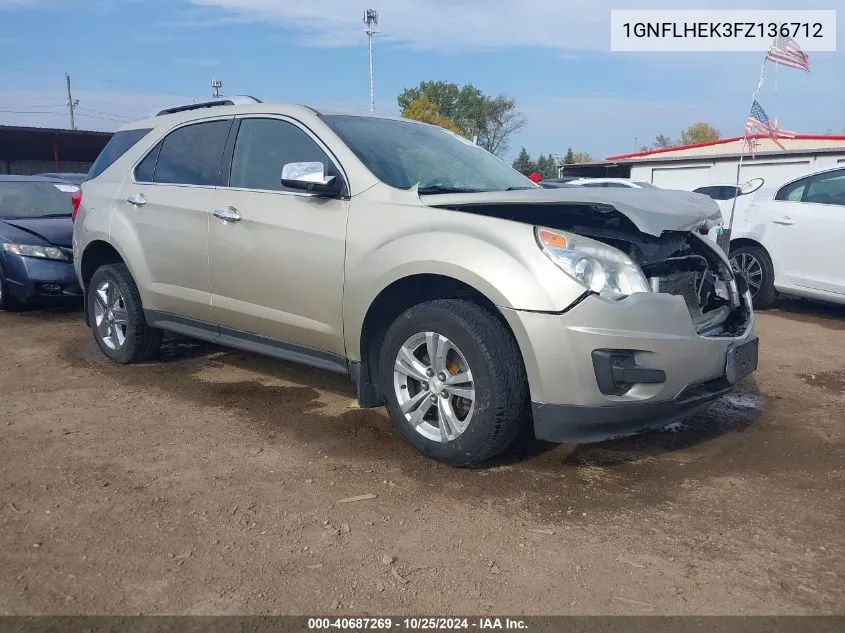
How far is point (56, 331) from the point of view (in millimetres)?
6762

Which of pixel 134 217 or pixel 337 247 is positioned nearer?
pixel 337 247

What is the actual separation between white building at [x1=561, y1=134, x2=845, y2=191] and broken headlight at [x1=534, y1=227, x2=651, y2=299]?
2288cm

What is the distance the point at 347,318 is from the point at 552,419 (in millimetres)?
1247

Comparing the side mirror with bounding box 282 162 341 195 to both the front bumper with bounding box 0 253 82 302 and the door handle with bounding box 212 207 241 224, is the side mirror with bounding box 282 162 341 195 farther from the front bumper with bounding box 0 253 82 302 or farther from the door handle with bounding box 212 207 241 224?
the front bumper with bounding box 0 253 82 302

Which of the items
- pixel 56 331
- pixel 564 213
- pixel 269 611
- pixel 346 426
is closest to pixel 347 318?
pixel 346 426

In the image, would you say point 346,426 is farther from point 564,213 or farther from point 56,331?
point 56,331

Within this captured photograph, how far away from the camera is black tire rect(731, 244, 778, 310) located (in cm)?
766

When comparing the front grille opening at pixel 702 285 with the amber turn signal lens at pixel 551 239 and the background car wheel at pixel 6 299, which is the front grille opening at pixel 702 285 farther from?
the background car wheel at pixel 6 299

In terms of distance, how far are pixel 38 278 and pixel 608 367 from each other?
6202 mm

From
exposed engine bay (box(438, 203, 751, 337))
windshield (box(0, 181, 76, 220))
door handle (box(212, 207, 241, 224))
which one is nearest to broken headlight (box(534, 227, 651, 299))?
exposed engine bay (box(438, 203, 751, 337))

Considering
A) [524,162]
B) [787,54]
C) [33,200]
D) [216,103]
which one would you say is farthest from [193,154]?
[524,162]

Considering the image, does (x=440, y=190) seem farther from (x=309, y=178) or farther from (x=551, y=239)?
(x=551, y=239)

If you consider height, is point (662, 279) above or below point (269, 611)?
above

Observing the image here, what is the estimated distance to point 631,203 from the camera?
334 centimetres
